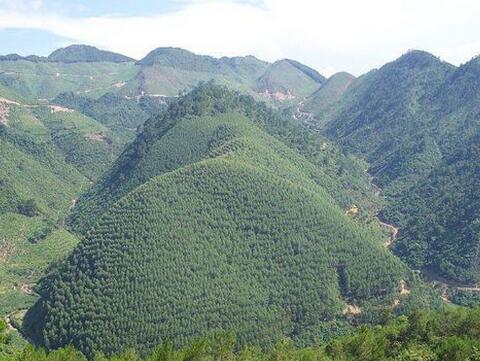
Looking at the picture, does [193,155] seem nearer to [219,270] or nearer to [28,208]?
[28,208]

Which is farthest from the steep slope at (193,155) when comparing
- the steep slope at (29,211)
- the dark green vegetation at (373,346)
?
the dark green vegetation at (373,346)

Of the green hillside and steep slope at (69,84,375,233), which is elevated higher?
steep slope at (69,84,375,233)

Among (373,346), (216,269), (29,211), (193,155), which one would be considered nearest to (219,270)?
(216,269)

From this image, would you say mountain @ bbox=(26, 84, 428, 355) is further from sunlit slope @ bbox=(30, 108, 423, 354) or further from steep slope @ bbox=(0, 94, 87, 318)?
steep slope @ bbox=(0, 94, 87, 318)

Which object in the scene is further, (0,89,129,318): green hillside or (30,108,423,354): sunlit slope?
(0,89,129,318): green hillside

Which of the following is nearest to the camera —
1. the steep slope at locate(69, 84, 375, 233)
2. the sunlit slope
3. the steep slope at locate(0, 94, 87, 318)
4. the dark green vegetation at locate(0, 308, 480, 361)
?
the dark green vegetation at locate(0, 308, 480, 361)

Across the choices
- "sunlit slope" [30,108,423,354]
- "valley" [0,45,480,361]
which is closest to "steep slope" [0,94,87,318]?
"valley" [0,45,480,361]
